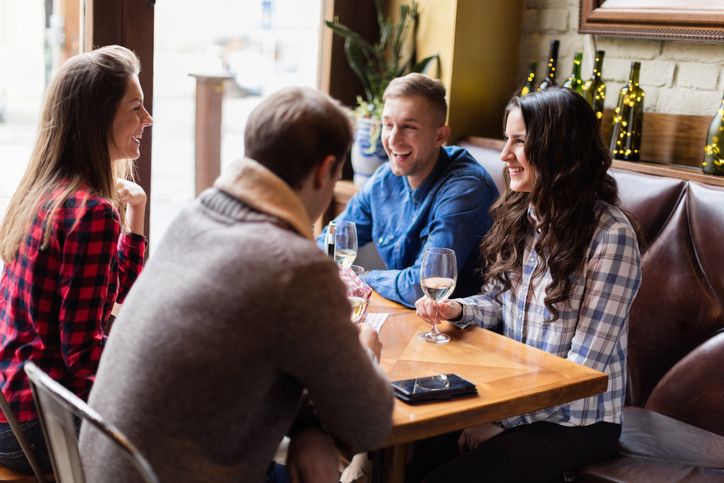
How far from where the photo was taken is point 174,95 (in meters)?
3.25

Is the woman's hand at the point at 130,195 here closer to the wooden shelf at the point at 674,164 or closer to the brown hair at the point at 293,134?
the brown hair at the point at 293,134

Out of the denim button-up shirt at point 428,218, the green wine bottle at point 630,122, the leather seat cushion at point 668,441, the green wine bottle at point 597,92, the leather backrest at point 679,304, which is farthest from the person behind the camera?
the green wine bottle at point 597,92

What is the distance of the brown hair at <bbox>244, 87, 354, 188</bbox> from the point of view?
4.30 ft

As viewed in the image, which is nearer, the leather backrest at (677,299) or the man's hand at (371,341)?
the man's hand at (371,341)

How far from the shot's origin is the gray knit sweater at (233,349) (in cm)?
120

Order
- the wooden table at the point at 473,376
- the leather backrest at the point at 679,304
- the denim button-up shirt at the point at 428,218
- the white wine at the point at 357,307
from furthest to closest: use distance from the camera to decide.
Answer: the denim button-up shirt at the point at 428,218 < the leather backrest at the point at 679,304 < the white wine at the point at 357,307 < the wooden table at the point at 473,376

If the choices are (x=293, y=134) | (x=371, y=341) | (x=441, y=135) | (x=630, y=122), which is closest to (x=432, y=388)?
(x=371, y=341)

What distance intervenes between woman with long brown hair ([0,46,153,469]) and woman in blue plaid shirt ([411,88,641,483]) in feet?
2.51

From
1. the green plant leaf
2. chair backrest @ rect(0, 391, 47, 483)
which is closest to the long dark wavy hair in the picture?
chair backrest @ rect(0, 391, 47, 483)

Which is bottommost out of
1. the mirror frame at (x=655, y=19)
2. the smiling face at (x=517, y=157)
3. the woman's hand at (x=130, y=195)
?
the woman's hand at (x=130, y=195)

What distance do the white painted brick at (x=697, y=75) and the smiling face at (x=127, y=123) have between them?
6.26 feet

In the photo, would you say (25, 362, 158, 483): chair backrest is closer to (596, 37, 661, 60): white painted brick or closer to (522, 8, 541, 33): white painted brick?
(596, 37, 661, 60): white painted brick

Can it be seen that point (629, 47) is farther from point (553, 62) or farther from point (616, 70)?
point (553, 62)

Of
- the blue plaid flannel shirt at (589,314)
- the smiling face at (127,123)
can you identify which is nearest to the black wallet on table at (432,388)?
the blue plaid flannel shirt at (589,314)
